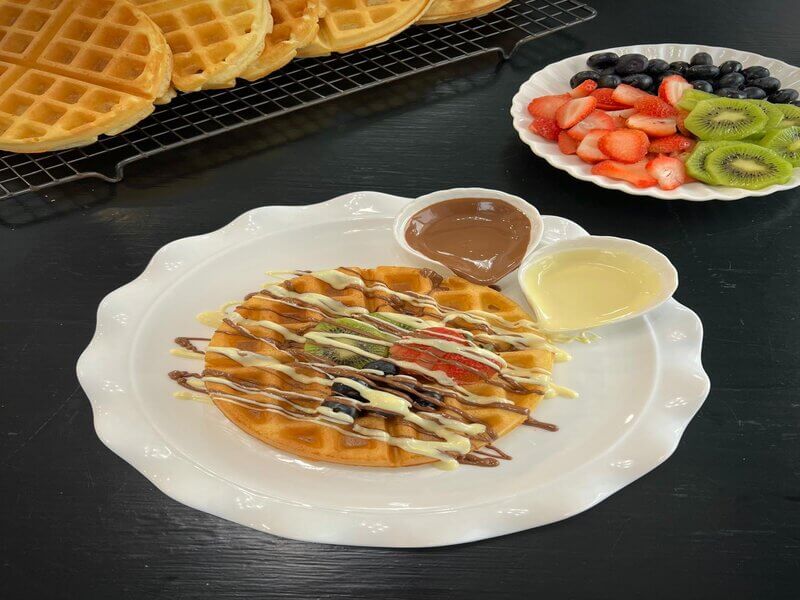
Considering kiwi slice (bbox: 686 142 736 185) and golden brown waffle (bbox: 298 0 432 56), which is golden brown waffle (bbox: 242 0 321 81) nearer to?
golden brown waffle (bbox: 298 0 432 56)

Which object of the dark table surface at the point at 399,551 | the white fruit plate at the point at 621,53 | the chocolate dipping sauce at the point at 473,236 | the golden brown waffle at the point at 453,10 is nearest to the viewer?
the dark table surface at the point at 399,551

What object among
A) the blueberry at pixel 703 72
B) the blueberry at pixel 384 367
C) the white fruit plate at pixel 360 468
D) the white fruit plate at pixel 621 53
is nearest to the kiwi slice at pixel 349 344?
the blueberry at pixel 384 367

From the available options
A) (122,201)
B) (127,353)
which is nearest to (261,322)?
(127,353)

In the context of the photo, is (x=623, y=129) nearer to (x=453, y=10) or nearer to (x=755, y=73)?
(x=755, y=73)

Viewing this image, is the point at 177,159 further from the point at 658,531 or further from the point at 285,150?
the point at 658,531

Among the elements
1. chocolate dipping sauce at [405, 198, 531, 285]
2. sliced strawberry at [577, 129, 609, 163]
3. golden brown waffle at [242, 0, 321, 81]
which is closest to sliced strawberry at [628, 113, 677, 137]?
sliced strawberry at [577, 129, 609, 163]

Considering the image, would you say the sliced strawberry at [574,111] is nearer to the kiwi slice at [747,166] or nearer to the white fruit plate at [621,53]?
the white fruit plate at [621,53]

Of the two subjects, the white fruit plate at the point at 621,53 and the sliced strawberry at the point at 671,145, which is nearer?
the white fruit plate at the point at 621,53
